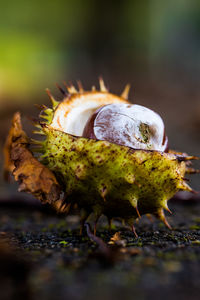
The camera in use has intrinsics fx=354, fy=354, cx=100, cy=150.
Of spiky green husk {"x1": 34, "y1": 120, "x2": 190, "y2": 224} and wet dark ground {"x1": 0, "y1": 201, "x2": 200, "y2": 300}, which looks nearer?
wet dark ground {"x1": 0, "y1": 201, "x2": 200, "y2": 300}

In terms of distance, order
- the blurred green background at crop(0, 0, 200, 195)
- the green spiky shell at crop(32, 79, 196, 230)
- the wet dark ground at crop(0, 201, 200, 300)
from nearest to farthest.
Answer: the wet dark ground at crop(0, 201, 200, 300) → the green spiky shell at crop(32, 79, 196, 230) → the blurred green background at crop(0, 0, 200, 195)

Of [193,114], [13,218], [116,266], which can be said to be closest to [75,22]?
[193,114]

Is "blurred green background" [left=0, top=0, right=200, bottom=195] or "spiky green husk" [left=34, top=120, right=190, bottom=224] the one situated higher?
"blurred green background" [left=0, top=0, right=200, bottom=195]

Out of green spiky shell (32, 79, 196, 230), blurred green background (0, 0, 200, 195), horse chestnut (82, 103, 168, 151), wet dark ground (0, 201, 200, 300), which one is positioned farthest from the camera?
blurred green background (0, 0, 200, 195)

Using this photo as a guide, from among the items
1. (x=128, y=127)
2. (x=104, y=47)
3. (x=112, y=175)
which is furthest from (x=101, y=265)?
(x=104, y=47)

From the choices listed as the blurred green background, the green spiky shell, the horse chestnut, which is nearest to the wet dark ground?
the green spiky shell

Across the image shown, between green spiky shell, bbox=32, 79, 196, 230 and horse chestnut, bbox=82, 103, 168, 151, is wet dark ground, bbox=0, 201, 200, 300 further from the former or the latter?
horse chestnut, bbox=82, 103, 168, 151

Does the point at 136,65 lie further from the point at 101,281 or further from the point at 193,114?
the point at 101,281
